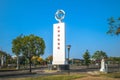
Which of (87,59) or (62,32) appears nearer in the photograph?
(62,32)

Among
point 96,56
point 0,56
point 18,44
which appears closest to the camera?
point 18,44

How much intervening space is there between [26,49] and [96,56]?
67668mm

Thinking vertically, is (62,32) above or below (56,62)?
above

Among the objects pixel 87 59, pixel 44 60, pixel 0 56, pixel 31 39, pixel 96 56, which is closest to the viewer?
pixel 31 39

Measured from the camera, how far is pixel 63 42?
Answer: 68.6 metres

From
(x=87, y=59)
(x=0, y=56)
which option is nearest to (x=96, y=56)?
(x=87, y=59)

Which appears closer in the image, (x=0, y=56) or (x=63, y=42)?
(x=63, y=42)

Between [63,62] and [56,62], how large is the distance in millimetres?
2130

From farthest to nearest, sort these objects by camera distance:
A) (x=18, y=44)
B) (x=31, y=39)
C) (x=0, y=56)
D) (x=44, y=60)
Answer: (x=44, y=60), (x=0, y=56), (x=18, y=44), (x=31, y=39)

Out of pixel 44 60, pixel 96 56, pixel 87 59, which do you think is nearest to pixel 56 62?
pixel 87 59

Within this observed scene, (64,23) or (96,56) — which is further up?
(64,23)

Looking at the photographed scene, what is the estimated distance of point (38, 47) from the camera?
220 ft

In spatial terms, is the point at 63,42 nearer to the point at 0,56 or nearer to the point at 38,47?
the point at 38,47

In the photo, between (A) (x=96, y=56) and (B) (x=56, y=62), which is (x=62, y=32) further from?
(A) (x=96, y=56)
